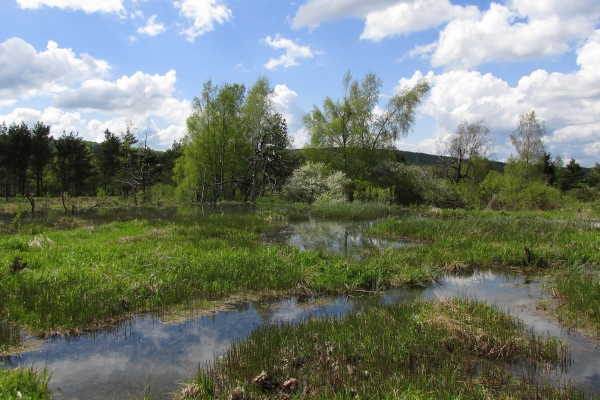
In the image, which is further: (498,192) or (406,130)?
(406,130)

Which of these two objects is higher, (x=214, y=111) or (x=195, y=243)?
(x=214, y=111)

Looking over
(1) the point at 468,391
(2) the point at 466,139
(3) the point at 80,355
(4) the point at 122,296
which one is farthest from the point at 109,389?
(2) the point at 466,139

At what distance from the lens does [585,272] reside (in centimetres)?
1028

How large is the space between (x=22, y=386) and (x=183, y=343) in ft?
7.79

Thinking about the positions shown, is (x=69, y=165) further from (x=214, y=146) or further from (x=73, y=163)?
(x=214, y=146)

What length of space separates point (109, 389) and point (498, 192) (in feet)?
124

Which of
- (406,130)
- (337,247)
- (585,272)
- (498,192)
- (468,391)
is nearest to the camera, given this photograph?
(468,391)

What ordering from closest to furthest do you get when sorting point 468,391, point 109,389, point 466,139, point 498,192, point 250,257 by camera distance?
1. point 468,391
2. point 109,389
3. point 250,257
4. point 498,192
5. point 466,139

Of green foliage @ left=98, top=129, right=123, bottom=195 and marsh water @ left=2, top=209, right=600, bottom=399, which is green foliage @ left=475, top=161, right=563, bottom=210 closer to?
marsh water @ left=2, top=209, right=600, bottom=399

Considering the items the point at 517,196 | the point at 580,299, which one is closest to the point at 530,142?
the point at 517,196

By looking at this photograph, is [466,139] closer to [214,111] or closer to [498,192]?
[498,192]

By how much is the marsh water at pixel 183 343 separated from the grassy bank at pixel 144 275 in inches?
20.3

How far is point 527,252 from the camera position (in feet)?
40.9

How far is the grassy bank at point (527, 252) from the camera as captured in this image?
8.21 m
